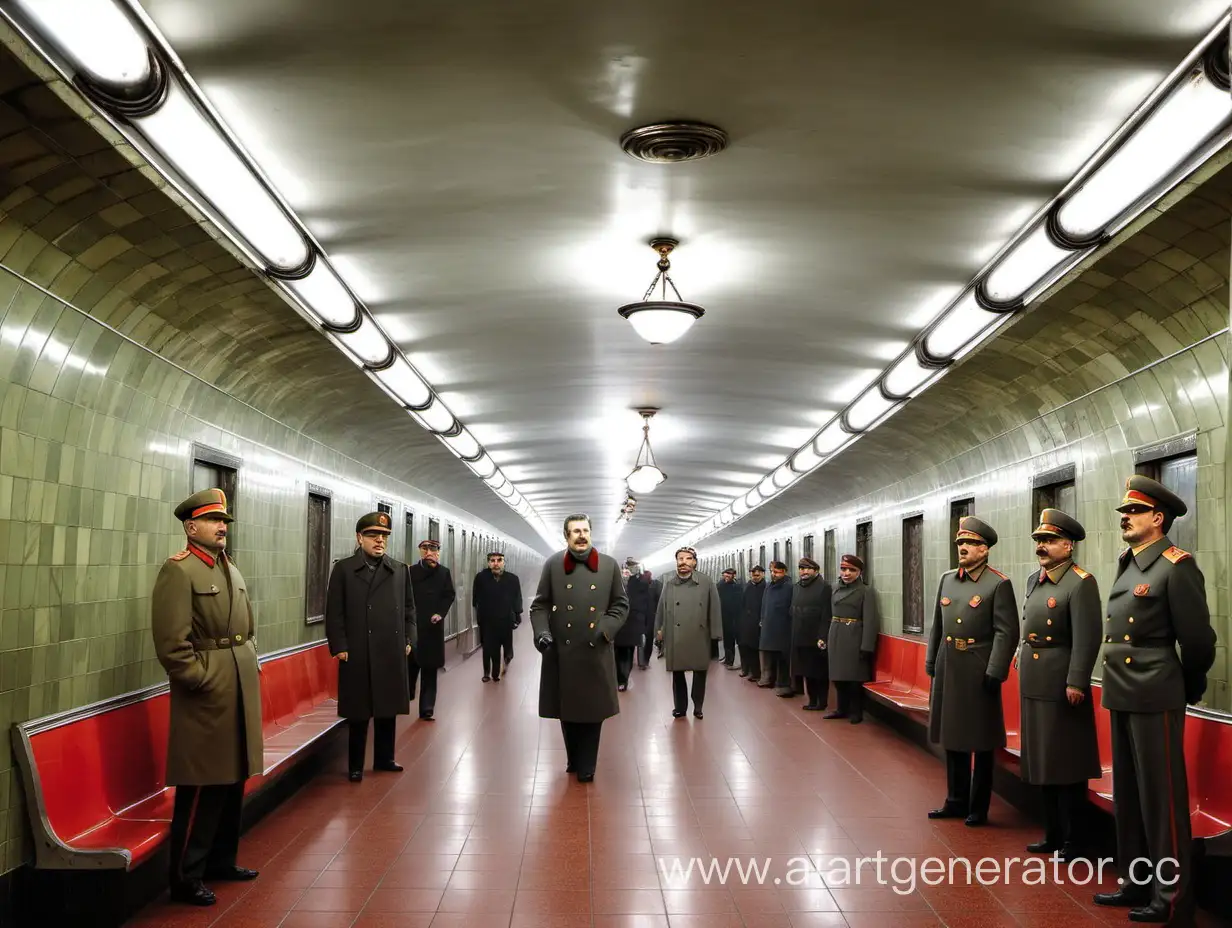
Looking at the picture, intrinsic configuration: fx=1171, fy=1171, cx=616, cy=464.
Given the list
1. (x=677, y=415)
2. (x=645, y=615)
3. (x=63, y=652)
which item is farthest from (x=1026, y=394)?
(x=645, y=615)

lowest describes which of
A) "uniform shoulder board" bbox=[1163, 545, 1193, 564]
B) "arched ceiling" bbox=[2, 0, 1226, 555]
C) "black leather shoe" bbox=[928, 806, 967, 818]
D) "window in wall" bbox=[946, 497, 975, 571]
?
"black leather shoe" bbox=[928, 806, 967, 818]

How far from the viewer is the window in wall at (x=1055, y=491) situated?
7.61 metres

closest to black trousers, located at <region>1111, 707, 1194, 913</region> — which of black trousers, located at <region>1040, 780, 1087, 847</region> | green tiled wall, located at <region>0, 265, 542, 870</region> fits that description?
black trousers, located at <region>1040, 780, 1087, 847</region>

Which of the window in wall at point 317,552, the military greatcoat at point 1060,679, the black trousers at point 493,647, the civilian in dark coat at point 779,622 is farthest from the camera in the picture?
the black trousers at point 493,647

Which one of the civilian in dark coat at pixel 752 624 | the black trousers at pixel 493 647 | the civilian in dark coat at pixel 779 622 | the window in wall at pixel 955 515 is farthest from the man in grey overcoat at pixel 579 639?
the civilian in dark coat at pixel 752 624

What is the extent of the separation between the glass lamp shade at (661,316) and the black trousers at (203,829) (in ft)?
9.61

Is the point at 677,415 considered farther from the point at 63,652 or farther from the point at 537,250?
the point at 63,652

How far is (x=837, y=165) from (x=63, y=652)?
→ 379 centimetres

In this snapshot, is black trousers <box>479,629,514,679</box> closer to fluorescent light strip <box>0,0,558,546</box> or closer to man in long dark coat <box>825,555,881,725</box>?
man in long dark coat <box>825,555,881,725</box>

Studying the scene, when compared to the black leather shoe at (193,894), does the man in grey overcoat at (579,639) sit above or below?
above

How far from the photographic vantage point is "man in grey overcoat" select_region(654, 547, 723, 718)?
11047 millimetres

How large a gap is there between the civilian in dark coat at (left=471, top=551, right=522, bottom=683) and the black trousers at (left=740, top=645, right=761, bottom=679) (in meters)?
3.12

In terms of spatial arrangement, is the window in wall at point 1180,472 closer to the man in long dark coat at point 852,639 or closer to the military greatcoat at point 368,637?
the military greatcoat at point 368,637

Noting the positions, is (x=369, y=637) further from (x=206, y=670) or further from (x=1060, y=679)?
(x=1060, y=679)
